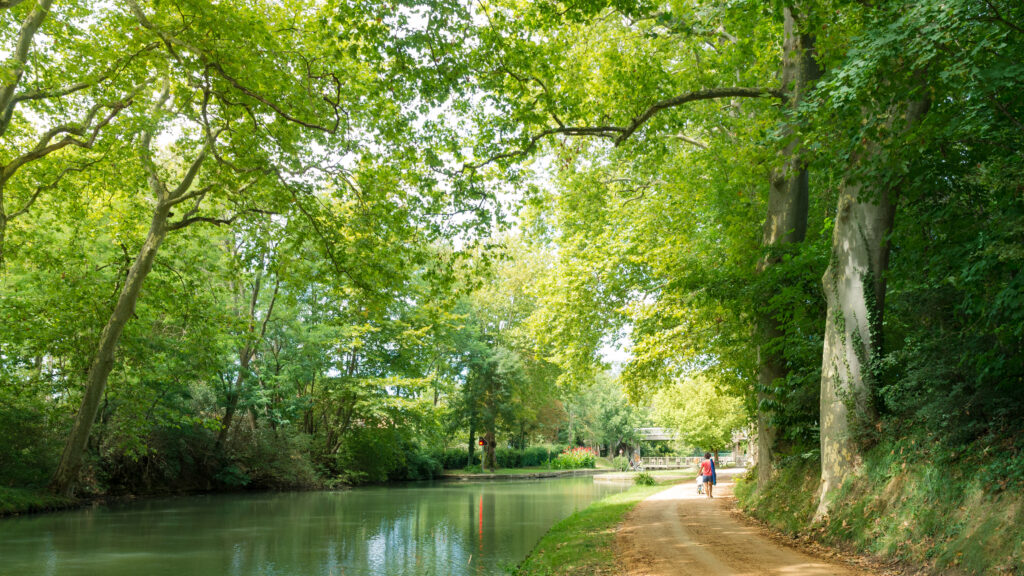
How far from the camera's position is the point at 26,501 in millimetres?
17500

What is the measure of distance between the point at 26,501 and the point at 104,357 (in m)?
4.57

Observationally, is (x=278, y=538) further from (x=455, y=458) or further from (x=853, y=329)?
(x=455, y=458)

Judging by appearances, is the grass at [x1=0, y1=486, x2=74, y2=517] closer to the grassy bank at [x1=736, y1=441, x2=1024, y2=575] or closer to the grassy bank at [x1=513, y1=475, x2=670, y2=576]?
the grassy bank at [x1=513, y1=475, x2=670, y2=576]

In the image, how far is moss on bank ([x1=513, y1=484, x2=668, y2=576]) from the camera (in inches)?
329

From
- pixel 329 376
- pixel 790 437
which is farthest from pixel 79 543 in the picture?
pixel 329 376

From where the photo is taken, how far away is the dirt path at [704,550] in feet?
24.8

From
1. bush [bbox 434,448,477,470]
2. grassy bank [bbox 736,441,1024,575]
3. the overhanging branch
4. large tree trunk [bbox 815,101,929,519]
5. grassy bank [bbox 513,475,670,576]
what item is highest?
the overhanging branch

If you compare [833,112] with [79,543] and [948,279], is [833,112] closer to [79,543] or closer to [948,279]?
[948,279]

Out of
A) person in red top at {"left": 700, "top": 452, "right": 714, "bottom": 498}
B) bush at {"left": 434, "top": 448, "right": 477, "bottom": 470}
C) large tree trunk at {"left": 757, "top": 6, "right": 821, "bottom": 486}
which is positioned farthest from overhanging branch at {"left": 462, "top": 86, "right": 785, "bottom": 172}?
bush at {"left": 434, "top": 448, "right": 477, "bottom": 470}

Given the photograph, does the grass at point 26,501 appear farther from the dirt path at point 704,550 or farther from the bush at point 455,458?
the bush at point 455,458

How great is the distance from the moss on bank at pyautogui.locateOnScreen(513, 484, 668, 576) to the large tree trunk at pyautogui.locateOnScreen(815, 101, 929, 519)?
11.1 feet

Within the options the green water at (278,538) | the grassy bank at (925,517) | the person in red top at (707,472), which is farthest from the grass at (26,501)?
the grassy bank at (925,517)

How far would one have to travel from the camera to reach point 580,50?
1789 cm

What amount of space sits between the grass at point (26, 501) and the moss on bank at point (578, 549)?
1429cm
